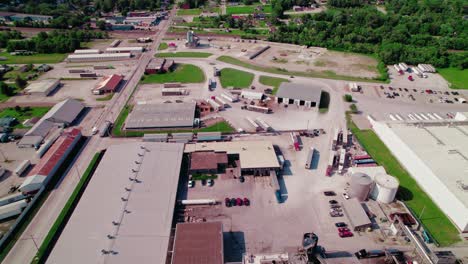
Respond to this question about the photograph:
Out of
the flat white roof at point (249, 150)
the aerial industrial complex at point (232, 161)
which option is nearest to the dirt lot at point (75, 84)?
the aerial industrial complex at point (232, 161)

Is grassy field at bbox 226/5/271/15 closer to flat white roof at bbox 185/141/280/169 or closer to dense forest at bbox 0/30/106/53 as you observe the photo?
dense forest at bbox 0/30/106/53

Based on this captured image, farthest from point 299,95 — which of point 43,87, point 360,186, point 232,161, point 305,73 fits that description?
point 43,87

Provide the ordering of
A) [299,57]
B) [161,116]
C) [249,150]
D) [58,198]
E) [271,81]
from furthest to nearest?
[299,57] < [271,81] < [161,116] < [249,150] < [58,198]

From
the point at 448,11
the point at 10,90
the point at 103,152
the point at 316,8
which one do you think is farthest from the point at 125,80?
the point at 448,11

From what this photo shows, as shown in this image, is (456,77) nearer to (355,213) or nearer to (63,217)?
(355,213)

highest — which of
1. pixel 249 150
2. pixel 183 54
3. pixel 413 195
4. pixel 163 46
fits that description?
pixel 163 46

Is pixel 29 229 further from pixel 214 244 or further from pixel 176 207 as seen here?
pixel 214 244
